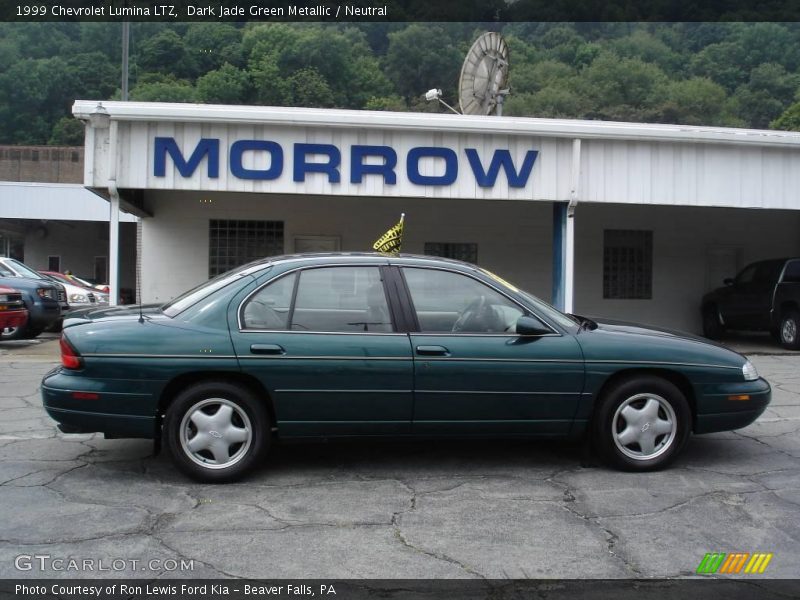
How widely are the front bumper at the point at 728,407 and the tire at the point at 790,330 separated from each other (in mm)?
9118

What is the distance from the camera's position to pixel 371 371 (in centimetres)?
519

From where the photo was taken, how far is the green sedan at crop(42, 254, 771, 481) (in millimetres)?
5109

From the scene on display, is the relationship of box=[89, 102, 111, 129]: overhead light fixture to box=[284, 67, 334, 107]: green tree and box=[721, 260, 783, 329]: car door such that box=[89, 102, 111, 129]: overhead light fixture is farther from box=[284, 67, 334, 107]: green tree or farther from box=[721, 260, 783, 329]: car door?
box=[284, 67, 334, 107]: green tree

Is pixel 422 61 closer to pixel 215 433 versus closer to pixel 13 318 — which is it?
pixel 13 318

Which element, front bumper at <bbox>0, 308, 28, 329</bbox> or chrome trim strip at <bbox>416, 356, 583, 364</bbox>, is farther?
front bumper at <bbox>0, 308, 28, 329</bbox>

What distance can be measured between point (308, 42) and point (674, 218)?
177ft

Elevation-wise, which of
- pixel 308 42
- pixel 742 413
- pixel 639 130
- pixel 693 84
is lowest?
A: pixel 742 413

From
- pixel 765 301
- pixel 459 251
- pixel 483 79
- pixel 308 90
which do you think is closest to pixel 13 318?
pixel 459 251

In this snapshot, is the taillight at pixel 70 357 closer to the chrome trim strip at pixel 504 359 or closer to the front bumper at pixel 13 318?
the chrome trim strip at pixel 504 359

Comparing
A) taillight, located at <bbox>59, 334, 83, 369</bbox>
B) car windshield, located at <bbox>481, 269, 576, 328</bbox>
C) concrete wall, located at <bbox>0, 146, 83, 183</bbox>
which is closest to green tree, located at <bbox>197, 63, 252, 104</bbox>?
concrete wall, located at <bbox>0, 146, 83, 183</bbox>

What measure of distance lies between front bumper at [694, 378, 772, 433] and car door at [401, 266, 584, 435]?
0.96m

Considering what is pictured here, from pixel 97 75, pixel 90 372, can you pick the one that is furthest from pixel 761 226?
pixel 97 75

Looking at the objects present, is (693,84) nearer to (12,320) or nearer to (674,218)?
(674,218)

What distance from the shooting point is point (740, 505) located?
4973 mm
